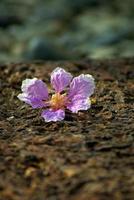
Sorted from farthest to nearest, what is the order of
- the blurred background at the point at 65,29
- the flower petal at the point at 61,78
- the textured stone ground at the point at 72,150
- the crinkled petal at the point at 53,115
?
the blurred background at the point at 65,29 → the flower petal at the point at 61,78 → the crinkled petal at the point at 53,115 → the textured stone ground at the point at 72,150

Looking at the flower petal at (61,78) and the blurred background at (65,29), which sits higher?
the blurred background at (65,29)

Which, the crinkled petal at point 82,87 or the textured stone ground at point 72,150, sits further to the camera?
the crinkled petal at point 82,87

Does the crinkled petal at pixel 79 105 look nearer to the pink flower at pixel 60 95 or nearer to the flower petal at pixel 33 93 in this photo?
the pink flower at pixel 60 95

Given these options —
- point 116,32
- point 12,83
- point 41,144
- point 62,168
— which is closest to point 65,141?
point 41,144

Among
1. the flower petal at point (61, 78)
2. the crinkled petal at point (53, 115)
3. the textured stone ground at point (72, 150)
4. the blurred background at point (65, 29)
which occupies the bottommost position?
the textured stone ground at point (72, 150)

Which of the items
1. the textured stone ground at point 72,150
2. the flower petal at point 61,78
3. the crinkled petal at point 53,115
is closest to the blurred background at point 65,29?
the textured stone ground at point 72,150

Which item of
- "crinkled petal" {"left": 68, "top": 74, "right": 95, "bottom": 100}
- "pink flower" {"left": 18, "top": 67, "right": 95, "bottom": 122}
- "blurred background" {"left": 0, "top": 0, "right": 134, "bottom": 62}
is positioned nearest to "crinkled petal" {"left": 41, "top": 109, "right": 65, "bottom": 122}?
"pink flower" {"left": 18, "top": 67, "right": 95, "bottom": 122}

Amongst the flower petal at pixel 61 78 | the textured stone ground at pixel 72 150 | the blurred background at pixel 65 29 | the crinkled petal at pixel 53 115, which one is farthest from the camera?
the blurred background at pixel 65 29
